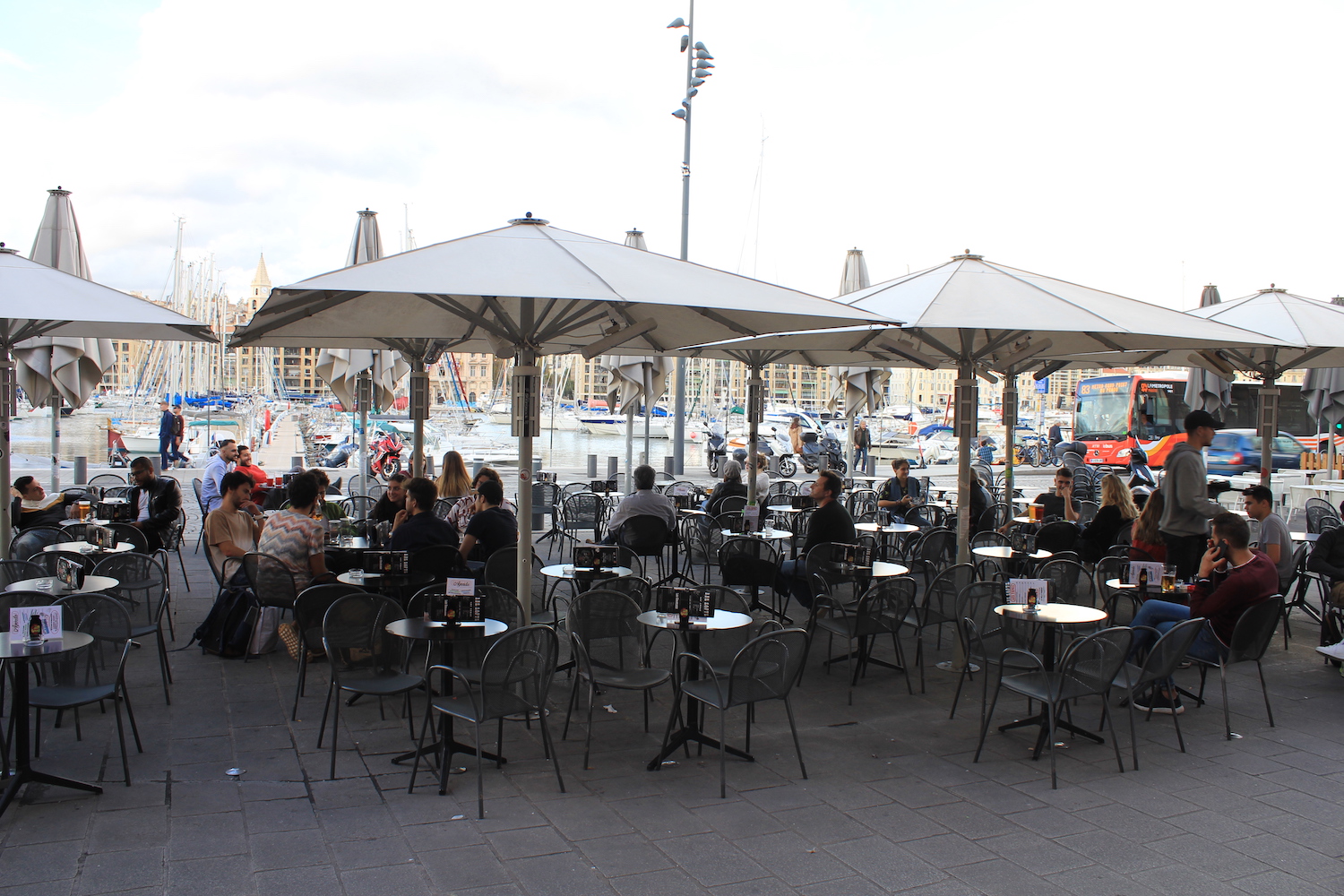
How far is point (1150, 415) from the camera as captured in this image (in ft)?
90.5

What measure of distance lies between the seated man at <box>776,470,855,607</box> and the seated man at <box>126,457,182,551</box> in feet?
19.2

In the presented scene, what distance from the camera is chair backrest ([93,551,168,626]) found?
588 cm

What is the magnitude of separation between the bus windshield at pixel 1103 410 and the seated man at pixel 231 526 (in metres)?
26.8

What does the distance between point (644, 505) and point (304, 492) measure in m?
3.13

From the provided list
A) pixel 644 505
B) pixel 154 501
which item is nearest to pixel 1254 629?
pixel 644 505

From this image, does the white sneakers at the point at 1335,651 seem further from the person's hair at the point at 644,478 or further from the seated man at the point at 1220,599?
the person's hair at the point at 644,478

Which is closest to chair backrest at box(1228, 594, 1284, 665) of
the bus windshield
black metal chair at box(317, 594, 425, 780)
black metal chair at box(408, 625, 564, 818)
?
black metal chair at box(408, 625, 564, 818)

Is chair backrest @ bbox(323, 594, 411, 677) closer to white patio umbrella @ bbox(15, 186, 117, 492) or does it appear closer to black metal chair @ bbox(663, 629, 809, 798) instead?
black metal chair @ bbox(663, 629, 809, 798)

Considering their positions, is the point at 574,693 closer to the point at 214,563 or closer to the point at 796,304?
the point at 796,304

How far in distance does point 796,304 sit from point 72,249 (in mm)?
8367

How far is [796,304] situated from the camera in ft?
16.7

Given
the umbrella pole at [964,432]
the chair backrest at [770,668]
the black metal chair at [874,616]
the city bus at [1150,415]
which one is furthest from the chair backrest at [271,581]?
the city bus at [1150,415]

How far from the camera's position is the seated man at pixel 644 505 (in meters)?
8.70

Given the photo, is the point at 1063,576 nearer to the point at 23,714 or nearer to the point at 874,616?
the point at 874,616
